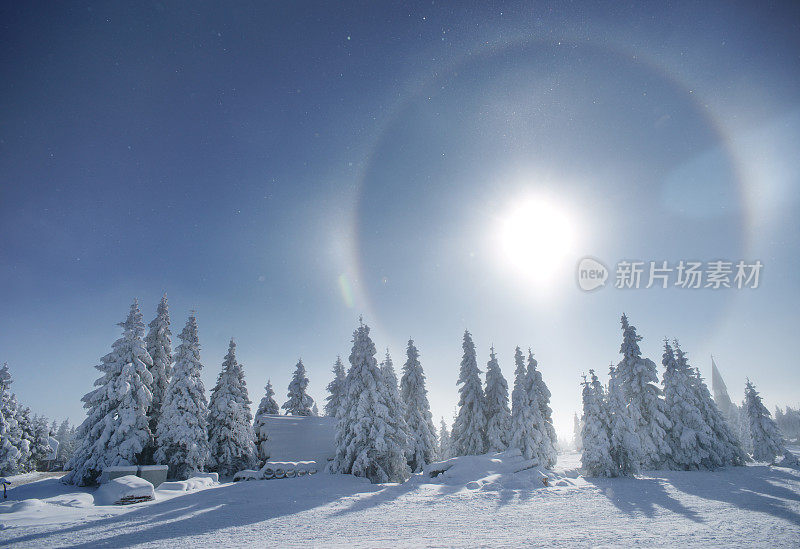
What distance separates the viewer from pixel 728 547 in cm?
930

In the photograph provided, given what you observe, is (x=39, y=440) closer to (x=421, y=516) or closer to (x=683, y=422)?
(x=421, y=516)

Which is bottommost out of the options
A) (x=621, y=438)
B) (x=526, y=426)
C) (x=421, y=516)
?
(x=421, y=516)

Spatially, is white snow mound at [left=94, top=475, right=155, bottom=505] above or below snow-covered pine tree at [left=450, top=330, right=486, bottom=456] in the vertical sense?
below

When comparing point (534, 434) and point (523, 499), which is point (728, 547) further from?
point (534, 434)

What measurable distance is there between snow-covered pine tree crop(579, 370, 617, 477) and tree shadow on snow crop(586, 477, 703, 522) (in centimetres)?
175

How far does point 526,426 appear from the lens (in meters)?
36.2

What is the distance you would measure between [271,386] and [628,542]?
156 ft

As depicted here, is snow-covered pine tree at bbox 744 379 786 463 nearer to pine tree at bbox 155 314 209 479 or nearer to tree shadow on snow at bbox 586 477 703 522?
tree shadow on snow at bbox 586 477 703 522

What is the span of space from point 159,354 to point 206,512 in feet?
68.0

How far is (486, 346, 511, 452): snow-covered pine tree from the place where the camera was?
36750 mm

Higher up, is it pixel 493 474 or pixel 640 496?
pixel 640 496

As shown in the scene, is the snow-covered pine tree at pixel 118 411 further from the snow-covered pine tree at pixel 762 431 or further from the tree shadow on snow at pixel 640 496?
the snow-covered pine tree at pixel 762 431

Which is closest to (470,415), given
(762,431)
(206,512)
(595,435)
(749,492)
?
(595,435)

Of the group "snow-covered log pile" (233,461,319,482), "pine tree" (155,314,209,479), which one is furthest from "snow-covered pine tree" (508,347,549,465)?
"pine tree" (155,314,209,479)
